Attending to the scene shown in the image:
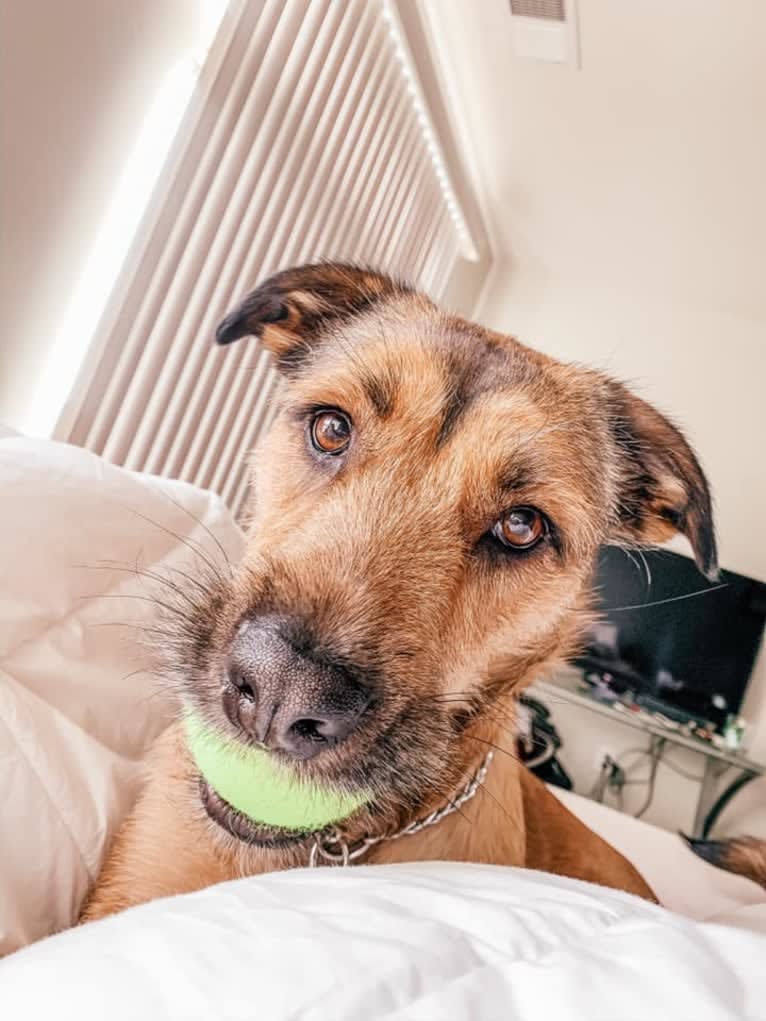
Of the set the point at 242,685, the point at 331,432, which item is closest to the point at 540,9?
the point at 331,432

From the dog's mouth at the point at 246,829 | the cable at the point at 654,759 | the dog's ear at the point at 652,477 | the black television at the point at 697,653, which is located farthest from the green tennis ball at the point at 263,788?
the cable at the point at 654,759

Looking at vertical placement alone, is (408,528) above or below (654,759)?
above

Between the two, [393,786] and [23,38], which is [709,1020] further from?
[23,38]

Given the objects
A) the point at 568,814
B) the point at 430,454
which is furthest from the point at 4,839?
the point at 568,814

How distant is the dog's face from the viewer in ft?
2.53

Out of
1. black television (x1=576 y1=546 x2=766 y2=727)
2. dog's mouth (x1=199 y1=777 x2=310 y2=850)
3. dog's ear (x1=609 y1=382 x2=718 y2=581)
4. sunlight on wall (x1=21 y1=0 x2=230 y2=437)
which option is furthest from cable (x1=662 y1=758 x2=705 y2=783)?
dog's mouth (x1=199 y1=777 x2=310 y2=850)

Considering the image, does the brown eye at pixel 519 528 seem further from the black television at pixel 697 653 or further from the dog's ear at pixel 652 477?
the black television at pixel 697 653

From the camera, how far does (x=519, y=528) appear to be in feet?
3.60

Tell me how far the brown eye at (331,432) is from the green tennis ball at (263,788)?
47cm

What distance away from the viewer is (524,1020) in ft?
1.44

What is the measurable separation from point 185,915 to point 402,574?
0.50 meters

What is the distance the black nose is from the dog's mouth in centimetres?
20

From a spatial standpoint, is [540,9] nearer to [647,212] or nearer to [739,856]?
[647,212]

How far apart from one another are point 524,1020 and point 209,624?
0.55 meters
